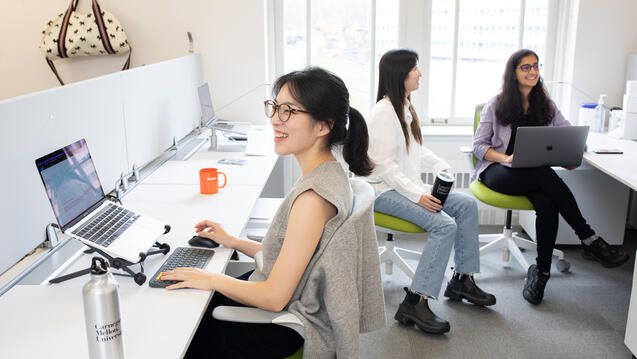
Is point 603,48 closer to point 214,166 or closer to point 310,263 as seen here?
point 214,166

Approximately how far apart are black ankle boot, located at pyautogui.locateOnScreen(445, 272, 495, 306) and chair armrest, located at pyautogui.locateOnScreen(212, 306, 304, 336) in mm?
1677

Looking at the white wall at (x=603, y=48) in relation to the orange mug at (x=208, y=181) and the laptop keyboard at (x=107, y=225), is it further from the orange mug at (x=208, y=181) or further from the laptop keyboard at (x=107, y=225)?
the laptop keyboard at (x=107, y=225)

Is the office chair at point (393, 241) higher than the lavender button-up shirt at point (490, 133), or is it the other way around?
the lavender button-up shirt at point (490, 133)

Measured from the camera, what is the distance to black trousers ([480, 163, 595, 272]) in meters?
3.09

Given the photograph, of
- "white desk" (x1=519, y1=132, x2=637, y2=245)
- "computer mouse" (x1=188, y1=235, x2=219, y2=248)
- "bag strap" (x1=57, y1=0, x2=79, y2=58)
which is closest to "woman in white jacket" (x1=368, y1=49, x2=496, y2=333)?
"white desk" (x1=519, y1=132, x2=637, y2=245)

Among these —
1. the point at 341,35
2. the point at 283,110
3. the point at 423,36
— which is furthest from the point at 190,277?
the point at 423,36

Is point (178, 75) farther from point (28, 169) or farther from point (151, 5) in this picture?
point (28, 169)

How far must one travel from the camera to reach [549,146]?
3.11 m

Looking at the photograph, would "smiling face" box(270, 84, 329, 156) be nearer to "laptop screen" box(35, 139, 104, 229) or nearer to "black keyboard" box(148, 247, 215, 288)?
"black keyboard" box(148, 247, 215, 288)

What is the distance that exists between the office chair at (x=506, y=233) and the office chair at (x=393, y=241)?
18.6 inches

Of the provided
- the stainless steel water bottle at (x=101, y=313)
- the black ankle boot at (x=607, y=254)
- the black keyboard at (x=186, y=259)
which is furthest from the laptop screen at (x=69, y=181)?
the black ankle boot at (x=607, y=254)

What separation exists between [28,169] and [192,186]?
0.89 m

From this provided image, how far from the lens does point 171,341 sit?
1.38 meters

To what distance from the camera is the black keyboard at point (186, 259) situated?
1.77 meters
